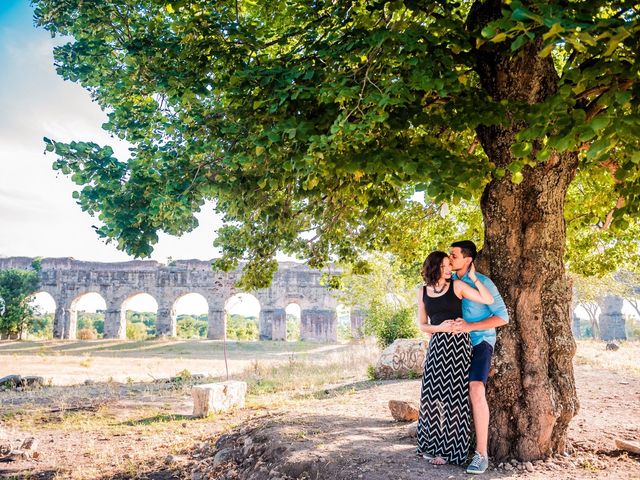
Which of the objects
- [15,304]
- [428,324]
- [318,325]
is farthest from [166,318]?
[428,324]

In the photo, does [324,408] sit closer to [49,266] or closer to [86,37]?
[86,37]

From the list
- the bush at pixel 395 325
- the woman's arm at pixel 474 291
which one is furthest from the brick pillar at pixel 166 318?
the woman's arm at pixel 474 291

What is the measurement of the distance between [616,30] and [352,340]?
88.1 feet

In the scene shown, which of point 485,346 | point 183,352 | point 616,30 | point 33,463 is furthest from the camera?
point 183,352

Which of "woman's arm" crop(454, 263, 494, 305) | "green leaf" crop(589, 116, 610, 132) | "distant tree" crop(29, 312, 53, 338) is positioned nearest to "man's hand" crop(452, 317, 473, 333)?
"woman's arm" crop(454, 263, 494, 305)

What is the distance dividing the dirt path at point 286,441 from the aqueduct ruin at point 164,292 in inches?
1005

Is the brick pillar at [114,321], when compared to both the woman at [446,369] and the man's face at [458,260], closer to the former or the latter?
the woman at [446,369]

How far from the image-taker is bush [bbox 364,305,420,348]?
1495 cm

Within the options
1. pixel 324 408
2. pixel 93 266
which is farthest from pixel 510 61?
pixel 93 266

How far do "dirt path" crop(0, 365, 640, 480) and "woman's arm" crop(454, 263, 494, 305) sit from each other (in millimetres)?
1568

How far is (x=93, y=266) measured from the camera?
35.9 meters

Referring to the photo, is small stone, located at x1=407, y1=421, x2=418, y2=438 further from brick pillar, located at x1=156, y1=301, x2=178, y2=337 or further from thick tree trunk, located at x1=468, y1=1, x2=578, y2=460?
brick pillar, located at x1=156, y1=301, x2=178, y2=337

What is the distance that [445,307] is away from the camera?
4754 mm

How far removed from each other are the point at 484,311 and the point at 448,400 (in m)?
0.95
